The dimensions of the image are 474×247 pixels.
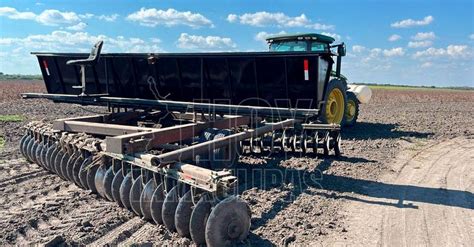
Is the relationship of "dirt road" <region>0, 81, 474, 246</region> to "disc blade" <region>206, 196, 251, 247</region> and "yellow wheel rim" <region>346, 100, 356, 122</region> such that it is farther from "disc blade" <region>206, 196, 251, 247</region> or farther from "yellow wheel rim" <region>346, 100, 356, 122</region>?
"yellow wheel rim" <region>346, 100, 356, 122</region>

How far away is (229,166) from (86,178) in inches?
79.5

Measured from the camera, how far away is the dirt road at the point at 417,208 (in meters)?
4.07

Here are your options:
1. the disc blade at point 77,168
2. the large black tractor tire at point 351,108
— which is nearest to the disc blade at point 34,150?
the disc blade at point 77,168

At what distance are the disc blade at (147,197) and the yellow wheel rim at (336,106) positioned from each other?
5695 mm

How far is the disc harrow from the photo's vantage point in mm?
3588

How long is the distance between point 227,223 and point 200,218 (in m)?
0.25

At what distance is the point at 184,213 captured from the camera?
374 cm

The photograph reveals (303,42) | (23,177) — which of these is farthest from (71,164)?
(303,42)

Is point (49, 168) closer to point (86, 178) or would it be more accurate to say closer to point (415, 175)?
point (86, 178)

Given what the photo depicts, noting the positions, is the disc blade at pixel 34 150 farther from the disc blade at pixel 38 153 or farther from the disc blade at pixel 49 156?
the disc blade at pixel 49 156

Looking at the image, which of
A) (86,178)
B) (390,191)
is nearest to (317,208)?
(390,191)

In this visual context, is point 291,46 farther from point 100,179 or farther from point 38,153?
point 100,179

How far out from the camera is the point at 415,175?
6508 millimetres

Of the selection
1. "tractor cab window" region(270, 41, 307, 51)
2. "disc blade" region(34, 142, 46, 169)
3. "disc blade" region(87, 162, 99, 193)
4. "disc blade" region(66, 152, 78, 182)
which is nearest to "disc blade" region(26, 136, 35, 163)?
"disc blade" region(34, 142, 46, 169)
